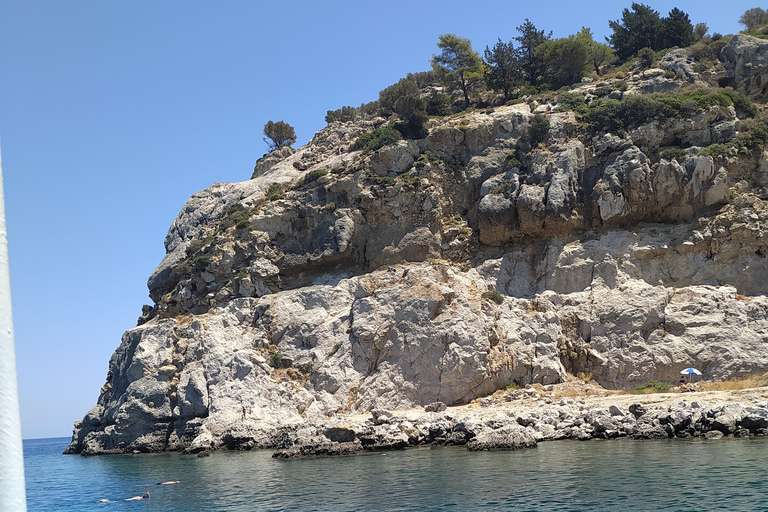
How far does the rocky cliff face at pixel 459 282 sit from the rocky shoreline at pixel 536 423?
9.92ft

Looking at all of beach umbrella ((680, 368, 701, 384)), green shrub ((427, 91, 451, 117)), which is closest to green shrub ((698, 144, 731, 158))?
beach umbrella ((680, 368, 701, 384))

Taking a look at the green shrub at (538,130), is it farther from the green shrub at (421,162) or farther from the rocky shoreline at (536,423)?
the rocky shoreline at (536,423)

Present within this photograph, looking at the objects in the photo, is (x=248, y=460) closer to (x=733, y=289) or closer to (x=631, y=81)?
(x=733, y=289)

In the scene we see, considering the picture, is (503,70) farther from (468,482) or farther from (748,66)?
(468,482)

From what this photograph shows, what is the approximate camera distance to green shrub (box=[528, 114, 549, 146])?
3878 cm

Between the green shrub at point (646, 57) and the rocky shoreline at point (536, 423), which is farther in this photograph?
the green shrub at point (646, 57)

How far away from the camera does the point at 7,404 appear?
1.85m

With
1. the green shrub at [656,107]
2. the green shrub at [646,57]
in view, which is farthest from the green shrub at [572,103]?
the green shrub at [646,57]

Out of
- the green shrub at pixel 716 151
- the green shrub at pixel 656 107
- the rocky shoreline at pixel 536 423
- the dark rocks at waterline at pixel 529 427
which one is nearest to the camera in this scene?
the dark rocks at waterline at pixel 529 427

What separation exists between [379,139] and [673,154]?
1668cm

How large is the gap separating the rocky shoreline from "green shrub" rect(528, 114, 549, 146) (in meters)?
15.8

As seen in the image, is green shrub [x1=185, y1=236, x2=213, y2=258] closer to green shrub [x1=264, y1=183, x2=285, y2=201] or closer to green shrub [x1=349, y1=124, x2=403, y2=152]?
green shrub [x1=264, y1=183, x2=285, y2=201]

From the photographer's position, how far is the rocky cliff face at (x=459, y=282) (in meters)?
31.6

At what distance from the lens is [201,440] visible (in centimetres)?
3111
